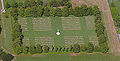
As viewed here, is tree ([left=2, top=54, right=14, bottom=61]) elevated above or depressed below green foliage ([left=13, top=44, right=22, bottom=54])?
below

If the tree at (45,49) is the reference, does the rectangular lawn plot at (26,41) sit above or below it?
above

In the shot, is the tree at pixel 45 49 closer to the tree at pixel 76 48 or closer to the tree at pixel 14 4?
the tree at pixel 76 48

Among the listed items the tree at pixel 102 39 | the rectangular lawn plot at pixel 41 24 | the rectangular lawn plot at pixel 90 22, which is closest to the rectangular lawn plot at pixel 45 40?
the rectangular lawn plot at pixel 41 24

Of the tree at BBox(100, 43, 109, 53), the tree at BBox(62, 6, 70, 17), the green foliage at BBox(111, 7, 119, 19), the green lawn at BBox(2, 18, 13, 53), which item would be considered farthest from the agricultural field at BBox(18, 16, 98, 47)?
the green foliage at BBox(111, 7, 119, 19)

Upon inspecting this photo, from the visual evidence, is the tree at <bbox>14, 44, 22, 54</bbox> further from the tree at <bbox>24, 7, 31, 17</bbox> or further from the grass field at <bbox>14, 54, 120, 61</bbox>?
the tree at <bbox>24, 7, 31, 17</bbox>

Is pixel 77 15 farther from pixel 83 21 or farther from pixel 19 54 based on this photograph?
pixel 19 54

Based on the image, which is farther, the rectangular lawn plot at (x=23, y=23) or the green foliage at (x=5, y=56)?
the rectangular lawn plot at (x=23, y=23)

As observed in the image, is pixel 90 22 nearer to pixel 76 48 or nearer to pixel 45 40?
pixel 76 48
